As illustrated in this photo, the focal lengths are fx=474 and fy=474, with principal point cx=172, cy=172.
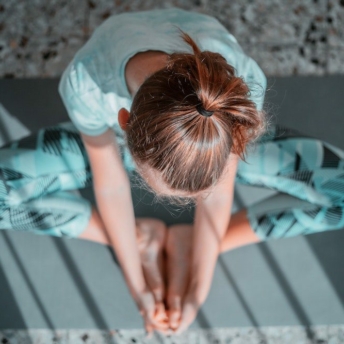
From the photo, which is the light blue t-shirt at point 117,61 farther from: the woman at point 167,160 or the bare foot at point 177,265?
the bare foot at point 177,265

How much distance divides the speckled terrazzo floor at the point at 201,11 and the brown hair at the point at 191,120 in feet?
2.53

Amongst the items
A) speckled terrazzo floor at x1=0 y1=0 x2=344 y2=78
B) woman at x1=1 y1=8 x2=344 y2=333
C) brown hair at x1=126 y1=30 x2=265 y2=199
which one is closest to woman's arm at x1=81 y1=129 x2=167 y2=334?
woman at x1=1 y1=8 x2=344 y2=333

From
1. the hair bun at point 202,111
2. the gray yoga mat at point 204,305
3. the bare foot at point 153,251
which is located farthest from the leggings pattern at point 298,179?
the hair bun at point 202,111

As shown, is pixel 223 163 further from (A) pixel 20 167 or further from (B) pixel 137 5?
(B) pixel 137 5

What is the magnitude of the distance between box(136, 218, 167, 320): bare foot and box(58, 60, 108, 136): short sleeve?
1.16 ft

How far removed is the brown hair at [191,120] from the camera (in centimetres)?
62

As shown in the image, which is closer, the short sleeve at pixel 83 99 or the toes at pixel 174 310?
the short sleeve at pixel 83 99

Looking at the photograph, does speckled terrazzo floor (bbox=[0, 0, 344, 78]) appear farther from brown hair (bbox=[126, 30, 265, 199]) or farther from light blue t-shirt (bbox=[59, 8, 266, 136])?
brown hair (bbox=[126, 30, 265, 199])

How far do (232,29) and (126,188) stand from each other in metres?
0.65

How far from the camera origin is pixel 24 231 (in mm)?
1244

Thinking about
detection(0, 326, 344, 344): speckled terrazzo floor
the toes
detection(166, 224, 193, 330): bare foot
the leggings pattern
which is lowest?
detection(0, 326, 344, 344): speckled terrazzo floor

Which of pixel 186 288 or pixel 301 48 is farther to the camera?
pixel 301 48

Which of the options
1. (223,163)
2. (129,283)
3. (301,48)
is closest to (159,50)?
(223,163)

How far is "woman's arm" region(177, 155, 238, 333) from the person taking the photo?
1.02 m
